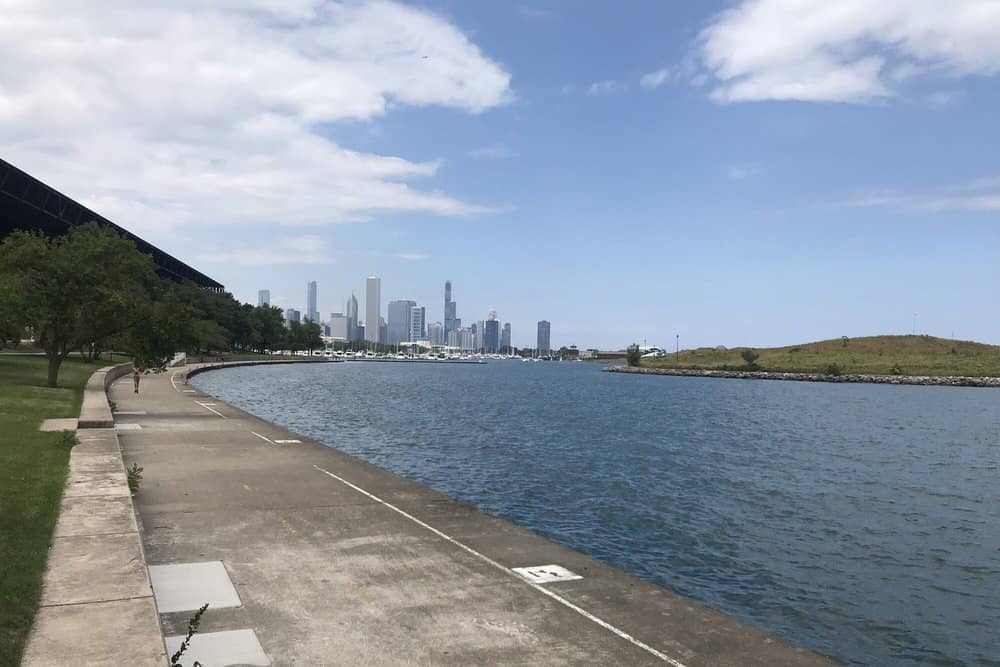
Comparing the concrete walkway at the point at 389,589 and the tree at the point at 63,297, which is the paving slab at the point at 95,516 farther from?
the tree at the point at 63,297

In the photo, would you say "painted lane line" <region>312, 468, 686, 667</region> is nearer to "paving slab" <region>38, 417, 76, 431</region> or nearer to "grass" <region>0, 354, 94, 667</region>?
"grass" <region>0, 354, 94, 667</region>

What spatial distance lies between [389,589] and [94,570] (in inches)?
184

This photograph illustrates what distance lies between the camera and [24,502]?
16234 mm

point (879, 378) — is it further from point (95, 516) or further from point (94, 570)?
point (94, 570)

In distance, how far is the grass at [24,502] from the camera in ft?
33.0

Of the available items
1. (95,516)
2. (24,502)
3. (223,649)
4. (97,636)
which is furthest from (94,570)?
(24,502)

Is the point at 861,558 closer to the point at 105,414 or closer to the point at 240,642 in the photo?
the point at 240,642

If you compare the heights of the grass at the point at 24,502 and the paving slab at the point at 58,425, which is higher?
the paving slab at the point at 58,425

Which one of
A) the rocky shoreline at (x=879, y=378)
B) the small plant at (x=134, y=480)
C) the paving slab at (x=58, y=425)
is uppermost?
the paving slab at (x=58, y=425)

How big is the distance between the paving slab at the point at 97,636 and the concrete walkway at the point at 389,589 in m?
0.77

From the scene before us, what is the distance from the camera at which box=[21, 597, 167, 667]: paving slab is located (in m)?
8.64

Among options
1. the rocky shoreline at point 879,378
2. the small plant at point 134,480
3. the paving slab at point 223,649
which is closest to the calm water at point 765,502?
the paving slab at point 223,649

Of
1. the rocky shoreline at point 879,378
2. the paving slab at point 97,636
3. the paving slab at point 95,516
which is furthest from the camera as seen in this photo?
the rocky shoreline at point 879,378

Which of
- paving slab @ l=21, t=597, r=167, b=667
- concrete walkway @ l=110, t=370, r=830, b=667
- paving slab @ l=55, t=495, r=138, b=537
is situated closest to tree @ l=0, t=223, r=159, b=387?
concrete walkway @ l=110, t=370, r=830, b=667
